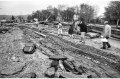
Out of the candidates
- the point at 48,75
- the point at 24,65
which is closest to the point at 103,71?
the point at 48,75

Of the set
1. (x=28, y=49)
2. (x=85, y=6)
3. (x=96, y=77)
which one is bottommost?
(x=96, y=77)

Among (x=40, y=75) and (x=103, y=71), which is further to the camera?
Answer: (x=103, y=71)

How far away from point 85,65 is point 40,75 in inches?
90.1

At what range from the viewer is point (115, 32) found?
1616cm

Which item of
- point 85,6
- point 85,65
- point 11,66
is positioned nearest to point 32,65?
point 11,66

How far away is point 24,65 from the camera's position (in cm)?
518

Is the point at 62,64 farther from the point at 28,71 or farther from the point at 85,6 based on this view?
the point at 85,6

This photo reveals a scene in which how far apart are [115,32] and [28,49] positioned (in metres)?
13.7

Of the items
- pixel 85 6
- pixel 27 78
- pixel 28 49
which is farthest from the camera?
pixel 85 6

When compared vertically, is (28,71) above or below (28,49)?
below

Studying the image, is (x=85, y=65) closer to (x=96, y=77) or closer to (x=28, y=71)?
(x=96, y=77)

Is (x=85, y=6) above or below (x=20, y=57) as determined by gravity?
above

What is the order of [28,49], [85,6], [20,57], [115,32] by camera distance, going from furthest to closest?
1. [85,6]
2. [115,32]
3. [28,49]
4. [20,57]

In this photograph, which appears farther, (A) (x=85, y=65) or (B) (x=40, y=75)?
(A) (x=85, y=65)
